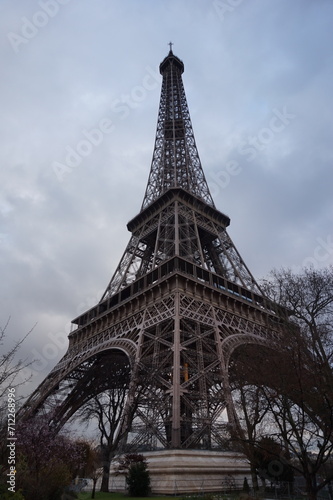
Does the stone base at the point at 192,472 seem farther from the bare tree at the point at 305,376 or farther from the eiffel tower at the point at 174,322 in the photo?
the bare tree at the point at 305,376

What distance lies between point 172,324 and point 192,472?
1031 centimetres

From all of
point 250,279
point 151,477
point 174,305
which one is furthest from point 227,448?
point 250,279

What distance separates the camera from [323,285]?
58.7ft

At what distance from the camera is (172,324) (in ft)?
85.8

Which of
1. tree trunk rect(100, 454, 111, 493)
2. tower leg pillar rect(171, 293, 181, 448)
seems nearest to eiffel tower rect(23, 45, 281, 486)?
tower leg pillar rect(171, 293, 181, 448)

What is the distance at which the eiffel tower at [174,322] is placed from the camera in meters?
21.0

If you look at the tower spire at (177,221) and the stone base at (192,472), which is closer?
the stone base at (192,472)

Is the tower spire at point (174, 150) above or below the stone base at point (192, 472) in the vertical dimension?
above

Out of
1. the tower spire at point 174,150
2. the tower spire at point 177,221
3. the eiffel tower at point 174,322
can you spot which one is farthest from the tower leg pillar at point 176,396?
the tower spire at point 174,150

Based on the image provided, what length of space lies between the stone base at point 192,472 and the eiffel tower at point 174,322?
76 cm

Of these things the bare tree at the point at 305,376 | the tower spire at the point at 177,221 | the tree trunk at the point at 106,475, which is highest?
the tower spire at the point at 177,221

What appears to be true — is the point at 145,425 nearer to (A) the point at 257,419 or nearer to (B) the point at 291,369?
(A) the point at 257,419

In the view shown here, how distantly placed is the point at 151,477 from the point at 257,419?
613 cm

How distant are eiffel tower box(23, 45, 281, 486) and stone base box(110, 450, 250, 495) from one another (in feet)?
2.50
